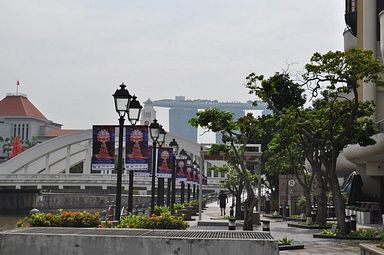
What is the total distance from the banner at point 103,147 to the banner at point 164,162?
1021 centimetres

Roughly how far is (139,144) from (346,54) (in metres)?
8.27

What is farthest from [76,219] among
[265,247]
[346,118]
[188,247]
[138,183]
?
[138,183]

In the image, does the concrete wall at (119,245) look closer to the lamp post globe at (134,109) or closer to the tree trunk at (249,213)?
the lamp post globe at (134,109)

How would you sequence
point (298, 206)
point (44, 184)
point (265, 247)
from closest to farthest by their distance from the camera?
1. point (265, 247)
2. point (298, 206)
3. point (44, 184)

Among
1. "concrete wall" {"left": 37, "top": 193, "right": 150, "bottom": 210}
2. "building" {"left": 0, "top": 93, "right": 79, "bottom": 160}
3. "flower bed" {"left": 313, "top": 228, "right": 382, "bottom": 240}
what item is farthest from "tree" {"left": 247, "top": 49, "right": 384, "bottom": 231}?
"building" {"left": 0, "top": 93, "right": 79, "bottom": 160}

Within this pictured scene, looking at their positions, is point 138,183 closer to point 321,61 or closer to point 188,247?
point 321,61

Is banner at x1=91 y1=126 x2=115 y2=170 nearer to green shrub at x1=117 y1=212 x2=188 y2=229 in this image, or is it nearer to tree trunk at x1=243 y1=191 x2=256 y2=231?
green shrub at x1=117 y1=212 x2=188 y2=229

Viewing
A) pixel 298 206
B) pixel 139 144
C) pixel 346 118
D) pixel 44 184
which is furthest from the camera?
pixel 44 184

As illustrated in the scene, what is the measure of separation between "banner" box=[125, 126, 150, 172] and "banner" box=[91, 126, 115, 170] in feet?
3.84

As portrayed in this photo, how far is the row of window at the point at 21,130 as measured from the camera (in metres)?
192

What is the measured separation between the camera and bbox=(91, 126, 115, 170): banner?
19.2 m

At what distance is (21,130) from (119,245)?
18834 cm

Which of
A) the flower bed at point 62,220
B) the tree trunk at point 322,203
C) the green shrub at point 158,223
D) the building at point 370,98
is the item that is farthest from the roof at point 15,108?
the flower bed at point 62,220

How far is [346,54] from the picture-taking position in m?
22.6
